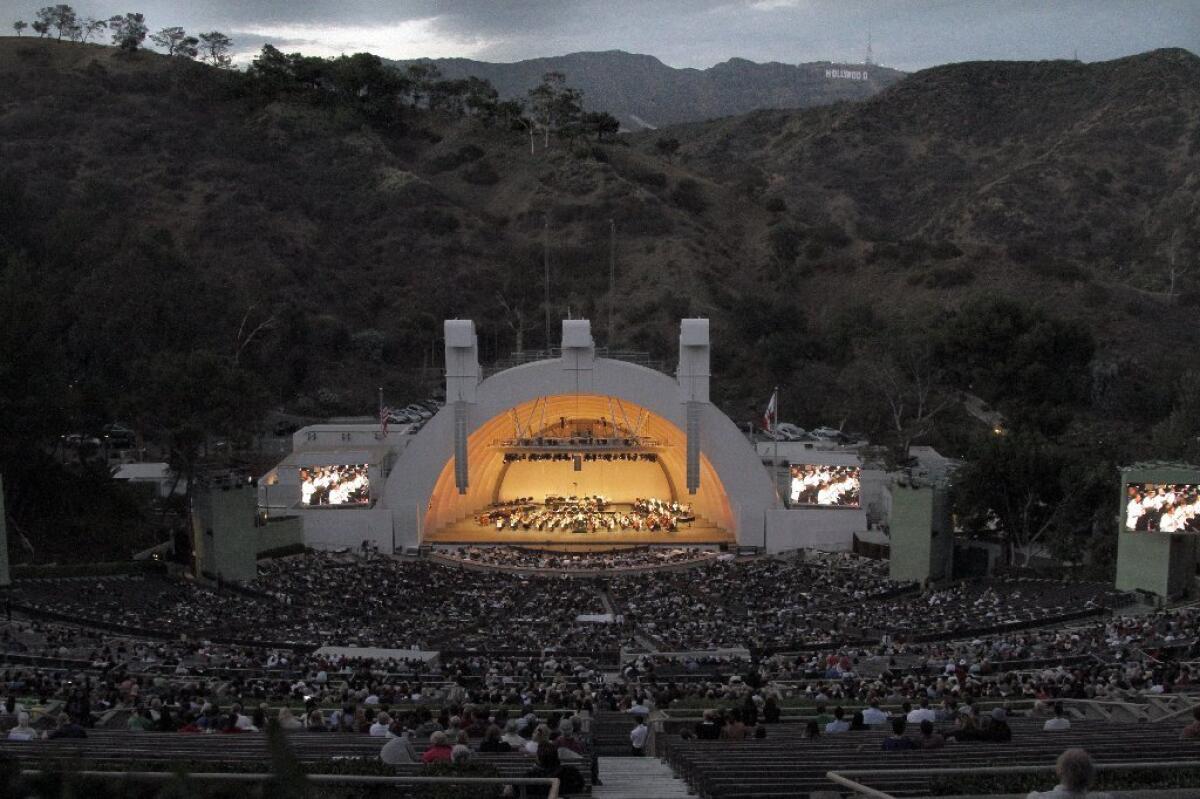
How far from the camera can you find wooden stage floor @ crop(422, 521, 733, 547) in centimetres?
4106

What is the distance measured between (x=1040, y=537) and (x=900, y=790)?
30.1 meters

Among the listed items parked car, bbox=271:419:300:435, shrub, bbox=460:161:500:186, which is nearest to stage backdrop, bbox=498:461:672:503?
parked car, bbox=271:419:300:435

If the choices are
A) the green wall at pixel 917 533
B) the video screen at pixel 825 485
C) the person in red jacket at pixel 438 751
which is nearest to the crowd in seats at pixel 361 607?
the green wall at pixel 917 533

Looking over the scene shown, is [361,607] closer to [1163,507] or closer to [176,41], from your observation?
[1163,507]

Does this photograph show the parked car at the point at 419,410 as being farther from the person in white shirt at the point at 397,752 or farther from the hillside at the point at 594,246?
the person in white shirt at the point at 397,752

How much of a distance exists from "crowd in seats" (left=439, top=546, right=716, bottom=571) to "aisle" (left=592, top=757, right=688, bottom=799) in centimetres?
2547

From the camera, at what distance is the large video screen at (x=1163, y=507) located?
27.1 metres

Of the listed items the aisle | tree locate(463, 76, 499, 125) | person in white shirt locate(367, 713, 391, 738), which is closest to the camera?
the aisle

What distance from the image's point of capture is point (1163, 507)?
27328mm

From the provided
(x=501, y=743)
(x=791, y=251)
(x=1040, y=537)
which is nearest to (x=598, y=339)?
(x=791, y=251)

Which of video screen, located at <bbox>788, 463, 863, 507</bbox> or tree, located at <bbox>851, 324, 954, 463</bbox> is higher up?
tree, located at <bbox>851, 324, 954, 463</bbox>

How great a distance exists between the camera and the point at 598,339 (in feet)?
236

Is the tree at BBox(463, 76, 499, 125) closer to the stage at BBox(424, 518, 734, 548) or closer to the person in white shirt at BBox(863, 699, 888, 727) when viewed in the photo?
the stage at BBox(424, 518, 734, 548)

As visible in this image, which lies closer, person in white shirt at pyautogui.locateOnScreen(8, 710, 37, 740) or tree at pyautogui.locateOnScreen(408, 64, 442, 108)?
person in white shirt at pyautogui.locateOnScreen(8, 710, 37, 740)
